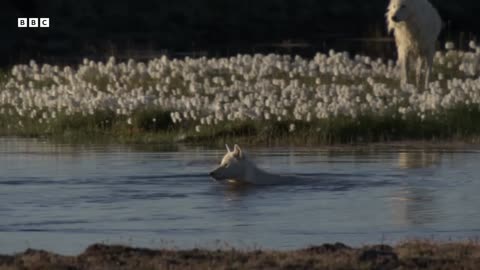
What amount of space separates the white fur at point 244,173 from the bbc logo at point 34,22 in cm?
3964

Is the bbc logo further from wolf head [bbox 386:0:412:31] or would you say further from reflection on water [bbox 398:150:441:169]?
reflection on water [bbox 398:150:441:169]

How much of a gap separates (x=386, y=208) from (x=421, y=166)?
4882mm

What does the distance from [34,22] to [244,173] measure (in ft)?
135

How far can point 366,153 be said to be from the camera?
24.1 meters

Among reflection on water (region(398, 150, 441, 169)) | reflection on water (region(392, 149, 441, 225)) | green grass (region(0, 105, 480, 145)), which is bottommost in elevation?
reflection on water (region(392, 149, 441, 225))

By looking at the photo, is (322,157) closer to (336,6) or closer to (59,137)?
(59,137)

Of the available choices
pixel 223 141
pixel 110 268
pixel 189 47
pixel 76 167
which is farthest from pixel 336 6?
pixel 110 268

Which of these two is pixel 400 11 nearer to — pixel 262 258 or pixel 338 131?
pixel 338 131

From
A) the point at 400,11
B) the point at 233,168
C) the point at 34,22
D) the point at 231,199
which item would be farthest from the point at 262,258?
the point at 34,22

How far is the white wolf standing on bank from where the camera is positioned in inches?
1187

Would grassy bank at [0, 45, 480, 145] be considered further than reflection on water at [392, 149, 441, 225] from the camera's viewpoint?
Yes

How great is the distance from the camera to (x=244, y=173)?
19.5m

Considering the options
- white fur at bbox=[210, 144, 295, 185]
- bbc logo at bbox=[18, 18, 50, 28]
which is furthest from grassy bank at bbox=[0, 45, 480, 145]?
bbc logo at bbox=[18, 18, 50, 28]

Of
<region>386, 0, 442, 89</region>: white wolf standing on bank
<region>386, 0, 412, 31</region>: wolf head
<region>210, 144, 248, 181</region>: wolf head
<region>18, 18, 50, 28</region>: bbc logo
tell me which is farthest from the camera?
<region>18, 18, 50, 28</region>: bbc logo
